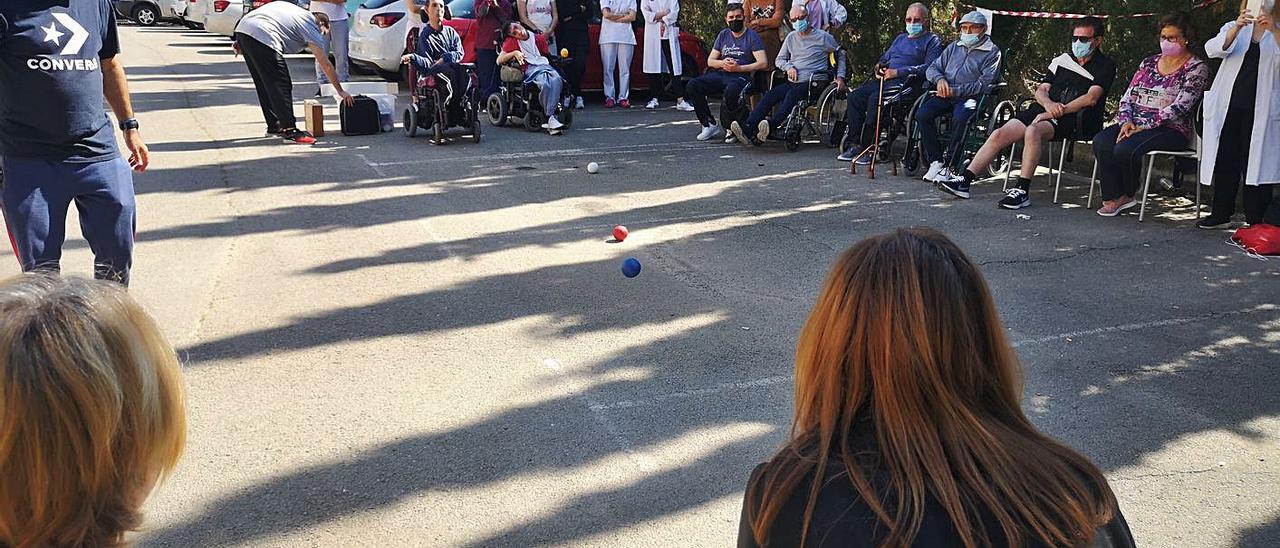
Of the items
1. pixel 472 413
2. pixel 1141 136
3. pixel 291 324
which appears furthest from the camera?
pixel 1141 136

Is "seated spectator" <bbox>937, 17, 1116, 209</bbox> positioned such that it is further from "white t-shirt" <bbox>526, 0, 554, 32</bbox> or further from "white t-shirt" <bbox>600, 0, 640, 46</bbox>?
"white t-shirt" <bbox>600, 0, 640, 46</bbox>

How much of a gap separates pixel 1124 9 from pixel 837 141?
3.50m

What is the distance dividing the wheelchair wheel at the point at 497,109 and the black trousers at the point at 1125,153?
273 inches

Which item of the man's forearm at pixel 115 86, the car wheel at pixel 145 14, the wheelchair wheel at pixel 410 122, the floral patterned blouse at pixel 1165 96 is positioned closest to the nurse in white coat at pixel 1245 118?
the floral patterned blouse at pixel 1165 96

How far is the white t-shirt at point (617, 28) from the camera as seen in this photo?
15141 mm

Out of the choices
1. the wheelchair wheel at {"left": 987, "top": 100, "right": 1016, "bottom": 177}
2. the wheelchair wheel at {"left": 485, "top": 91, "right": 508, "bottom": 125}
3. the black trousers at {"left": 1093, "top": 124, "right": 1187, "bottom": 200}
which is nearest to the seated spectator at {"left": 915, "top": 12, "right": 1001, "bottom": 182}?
the wheelchair wheel at {"left": 987, "top": 100, "right": 1016, "bottom": 177}

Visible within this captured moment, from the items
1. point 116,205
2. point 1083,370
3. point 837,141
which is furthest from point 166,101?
point 1083,370

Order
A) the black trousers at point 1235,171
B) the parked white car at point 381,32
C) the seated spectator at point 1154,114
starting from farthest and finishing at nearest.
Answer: the parked white car at point 381,32
the seated spectator at point 1154,114
the black trousers at point 1235,171

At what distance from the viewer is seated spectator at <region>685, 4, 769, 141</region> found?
12.6m

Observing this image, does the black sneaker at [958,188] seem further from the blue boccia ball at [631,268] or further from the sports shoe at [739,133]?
the blue boccia ball at [631,268]

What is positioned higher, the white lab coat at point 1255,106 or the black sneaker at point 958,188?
the white lab coat at point 1255,106

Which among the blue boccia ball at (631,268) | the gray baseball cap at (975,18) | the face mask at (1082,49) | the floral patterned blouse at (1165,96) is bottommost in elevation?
the blue boccia ball at (631,268)

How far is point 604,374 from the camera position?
5289mm

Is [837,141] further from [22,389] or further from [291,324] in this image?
[22,389]
